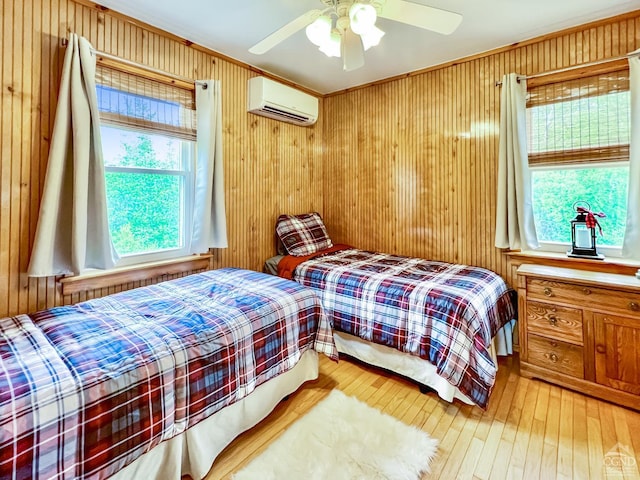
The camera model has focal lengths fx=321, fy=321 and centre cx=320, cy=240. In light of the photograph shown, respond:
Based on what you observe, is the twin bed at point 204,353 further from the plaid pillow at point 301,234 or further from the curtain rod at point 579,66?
the curtain rod at point 579,66

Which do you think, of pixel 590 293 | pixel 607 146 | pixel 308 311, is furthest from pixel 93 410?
pixel 607 146

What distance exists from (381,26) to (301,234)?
184 cm

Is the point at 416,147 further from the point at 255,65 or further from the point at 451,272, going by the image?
the point at 255,65

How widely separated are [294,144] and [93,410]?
2.93m

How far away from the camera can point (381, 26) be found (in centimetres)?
229

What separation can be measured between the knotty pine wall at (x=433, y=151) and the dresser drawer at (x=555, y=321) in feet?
1.45

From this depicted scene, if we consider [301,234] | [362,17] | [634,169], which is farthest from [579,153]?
[301,234]

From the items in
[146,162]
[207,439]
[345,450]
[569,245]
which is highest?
[146,162]

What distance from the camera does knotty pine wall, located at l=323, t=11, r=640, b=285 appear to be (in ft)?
8.08

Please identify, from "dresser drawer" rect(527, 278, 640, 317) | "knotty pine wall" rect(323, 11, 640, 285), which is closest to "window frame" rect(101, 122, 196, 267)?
"knotty pine wall" rect(323, 11, 640, 285)

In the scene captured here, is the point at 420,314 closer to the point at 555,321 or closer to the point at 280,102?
the point at 555,321

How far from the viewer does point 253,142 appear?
3.03 metres

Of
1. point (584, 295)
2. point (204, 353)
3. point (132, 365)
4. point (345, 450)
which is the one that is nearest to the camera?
point (132, 365)

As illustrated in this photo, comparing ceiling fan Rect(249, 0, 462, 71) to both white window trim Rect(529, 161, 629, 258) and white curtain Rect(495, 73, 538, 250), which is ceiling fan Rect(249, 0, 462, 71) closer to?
white curtain Rect(495, 73, 538, 250)
